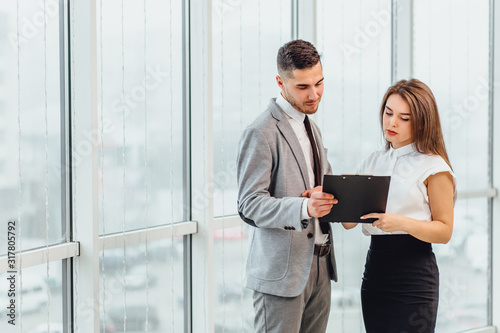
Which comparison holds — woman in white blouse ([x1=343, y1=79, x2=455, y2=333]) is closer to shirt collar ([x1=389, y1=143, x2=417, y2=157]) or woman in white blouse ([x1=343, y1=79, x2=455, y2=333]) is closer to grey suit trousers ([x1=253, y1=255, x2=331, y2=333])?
shirt collar ([x1=389, y1=143, x2=417, y2=157])

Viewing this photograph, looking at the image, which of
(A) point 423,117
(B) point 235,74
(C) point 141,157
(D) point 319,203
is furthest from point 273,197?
(B) point 235,74

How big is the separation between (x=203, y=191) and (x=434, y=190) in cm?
116

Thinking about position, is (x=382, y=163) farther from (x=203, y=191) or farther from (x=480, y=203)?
(x=480, y=203)

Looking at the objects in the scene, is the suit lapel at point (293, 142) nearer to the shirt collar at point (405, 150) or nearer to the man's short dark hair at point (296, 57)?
the man's short dark hair at point (296, 57)

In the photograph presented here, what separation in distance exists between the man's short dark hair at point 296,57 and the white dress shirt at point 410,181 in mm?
511

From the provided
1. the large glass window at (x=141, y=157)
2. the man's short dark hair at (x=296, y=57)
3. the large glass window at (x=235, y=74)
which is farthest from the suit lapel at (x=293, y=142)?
the large glass window at (x=235, y=74)

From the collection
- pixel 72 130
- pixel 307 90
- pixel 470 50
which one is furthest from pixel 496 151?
pixel 72 130

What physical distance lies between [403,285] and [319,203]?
541 mm

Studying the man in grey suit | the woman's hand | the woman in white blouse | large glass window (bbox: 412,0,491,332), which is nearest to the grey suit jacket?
the man in grey suit

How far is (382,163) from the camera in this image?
2.33 meters

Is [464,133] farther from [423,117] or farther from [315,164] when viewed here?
[315,164]

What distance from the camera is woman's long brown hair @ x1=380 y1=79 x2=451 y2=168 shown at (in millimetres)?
2166

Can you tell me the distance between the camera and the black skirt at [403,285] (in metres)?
2.18

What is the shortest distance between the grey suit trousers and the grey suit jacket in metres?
0.04
